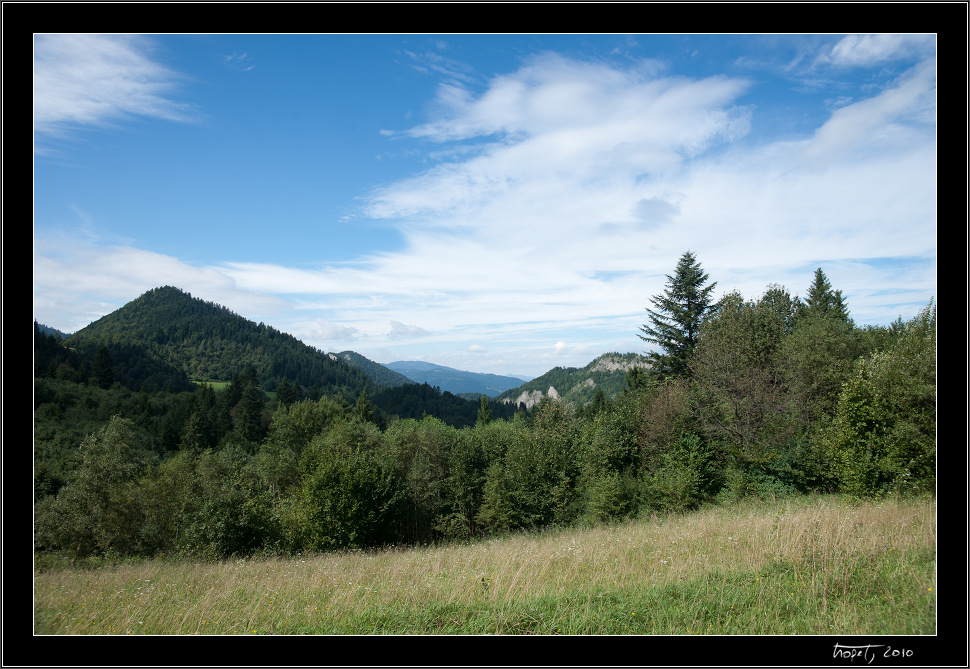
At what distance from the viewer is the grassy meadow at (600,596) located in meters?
3.69

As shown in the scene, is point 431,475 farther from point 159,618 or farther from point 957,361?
point 957,361

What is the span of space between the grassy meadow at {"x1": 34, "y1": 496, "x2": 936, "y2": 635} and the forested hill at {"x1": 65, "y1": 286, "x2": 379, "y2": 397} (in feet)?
457

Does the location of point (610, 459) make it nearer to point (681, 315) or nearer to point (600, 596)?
point (681, 315)

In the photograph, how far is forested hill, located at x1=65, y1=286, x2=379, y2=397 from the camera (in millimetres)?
141250

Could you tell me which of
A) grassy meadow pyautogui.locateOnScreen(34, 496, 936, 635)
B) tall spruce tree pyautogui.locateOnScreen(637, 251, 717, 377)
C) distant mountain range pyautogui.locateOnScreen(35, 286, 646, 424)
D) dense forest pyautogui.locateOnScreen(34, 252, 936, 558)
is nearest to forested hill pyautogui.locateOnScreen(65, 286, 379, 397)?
distant mountain range pyautogui.locateOnScreen(35, 286, 646, 424)

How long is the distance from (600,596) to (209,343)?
18835cm

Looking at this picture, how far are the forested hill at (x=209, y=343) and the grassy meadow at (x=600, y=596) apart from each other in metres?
139

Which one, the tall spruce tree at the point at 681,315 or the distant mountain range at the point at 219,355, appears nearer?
the tall spruce tree at the point at 681,315

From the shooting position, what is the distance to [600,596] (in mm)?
4371

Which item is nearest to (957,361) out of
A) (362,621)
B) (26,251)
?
(362,621)

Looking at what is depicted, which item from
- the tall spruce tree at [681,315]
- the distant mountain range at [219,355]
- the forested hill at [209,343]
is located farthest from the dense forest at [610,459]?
the forested hill at [209,343]
